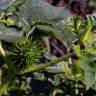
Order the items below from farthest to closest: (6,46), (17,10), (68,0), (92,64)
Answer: (68,0), (6,46), (17,10), (92,64)

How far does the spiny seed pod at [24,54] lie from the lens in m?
1.04

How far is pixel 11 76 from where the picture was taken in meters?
1.05

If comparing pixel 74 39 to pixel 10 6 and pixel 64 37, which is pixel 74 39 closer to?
pixel 64 37

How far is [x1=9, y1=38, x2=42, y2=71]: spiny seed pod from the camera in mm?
1045

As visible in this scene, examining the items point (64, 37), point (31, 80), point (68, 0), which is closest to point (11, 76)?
point (64, 37)

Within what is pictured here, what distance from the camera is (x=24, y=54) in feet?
3.48

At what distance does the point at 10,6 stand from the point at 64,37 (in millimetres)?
159

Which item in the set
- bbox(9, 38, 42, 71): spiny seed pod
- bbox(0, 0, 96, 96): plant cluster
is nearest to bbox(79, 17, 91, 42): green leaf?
bbox(0, 0, 96, 96): plant cluster

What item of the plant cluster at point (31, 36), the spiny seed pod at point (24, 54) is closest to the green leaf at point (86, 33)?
the plant cluster at point (31, 36)

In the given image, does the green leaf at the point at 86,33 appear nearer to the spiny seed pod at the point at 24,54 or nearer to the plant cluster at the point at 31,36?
the plant cluster at the point at 31,36

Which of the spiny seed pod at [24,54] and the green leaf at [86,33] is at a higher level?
the green leaf at [86,33]

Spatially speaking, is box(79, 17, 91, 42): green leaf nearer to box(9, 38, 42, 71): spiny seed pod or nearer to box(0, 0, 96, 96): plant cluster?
box(0, 0, 96, 96): plant cluster

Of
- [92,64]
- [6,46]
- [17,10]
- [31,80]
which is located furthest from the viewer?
[31,80]

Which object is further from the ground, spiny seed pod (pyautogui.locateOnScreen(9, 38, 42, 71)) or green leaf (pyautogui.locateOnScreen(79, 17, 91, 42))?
green leaf (pyautogui.locateOnScreen(79, 17, 91, 42))
